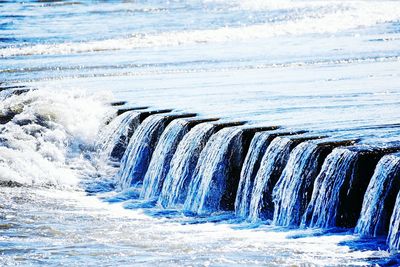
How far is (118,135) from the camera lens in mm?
20562

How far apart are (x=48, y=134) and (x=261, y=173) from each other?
6.85m

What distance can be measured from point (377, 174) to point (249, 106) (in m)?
6.80

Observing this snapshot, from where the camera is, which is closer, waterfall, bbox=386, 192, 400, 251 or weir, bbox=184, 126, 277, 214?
waterfall, bbox=386, 192, 400, 251

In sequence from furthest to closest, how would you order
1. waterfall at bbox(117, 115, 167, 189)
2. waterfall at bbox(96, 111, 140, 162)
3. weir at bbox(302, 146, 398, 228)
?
waterfall at bbox(96, 111, 140, 162) < waterfall at bbox(117, 115, 167, 189) < weir at bbox(302, 146, 398, 228)

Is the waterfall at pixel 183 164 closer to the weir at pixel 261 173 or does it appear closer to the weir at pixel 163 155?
the weir at pixel 261 173

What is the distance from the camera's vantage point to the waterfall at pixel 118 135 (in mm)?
20375

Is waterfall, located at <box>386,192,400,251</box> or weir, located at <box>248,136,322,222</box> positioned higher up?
weir, located at <box>248,136,322,222</box>

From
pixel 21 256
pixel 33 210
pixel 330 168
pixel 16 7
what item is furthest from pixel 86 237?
pixel 16 7

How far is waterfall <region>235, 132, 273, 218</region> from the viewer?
16031 millimetres

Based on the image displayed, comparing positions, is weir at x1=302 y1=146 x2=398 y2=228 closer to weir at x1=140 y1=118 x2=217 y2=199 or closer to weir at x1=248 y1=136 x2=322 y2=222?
weir at x1=248 y1=136 x2=322 y2=222

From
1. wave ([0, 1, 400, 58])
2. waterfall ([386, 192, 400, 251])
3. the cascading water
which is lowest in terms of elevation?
waterfall ([386, 192, 400, 251])

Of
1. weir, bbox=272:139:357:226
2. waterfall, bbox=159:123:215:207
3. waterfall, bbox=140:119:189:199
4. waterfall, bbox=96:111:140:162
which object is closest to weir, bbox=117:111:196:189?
waterfall, bbox=140:119:189:199

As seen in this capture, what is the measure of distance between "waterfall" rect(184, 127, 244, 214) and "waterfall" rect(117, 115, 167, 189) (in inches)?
83.9

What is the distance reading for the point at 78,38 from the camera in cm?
4322
